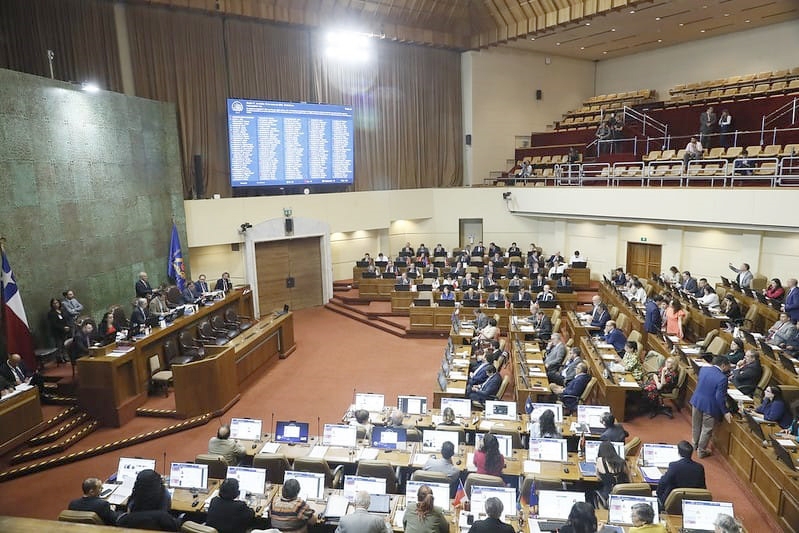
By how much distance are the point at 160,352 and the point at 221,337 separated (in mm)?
1580

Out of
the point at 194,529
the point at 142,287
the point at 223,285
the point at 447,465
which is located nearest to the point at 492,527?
the point at 447,465

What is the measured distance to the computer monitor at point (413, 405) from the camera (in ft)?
25.1

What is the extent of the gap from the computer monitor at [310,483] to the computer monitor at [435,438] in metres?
1.47

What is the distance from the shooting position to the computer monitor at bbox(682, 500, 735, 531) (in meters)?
4.75

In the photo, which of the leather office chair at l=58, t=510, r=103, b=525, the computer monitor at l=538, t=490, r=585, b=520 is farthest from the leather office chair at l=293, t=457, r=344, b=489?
the computer monitor at l=538, t=490, r=585, b=520

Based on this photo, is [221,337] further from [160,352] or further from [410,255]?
[410,255]

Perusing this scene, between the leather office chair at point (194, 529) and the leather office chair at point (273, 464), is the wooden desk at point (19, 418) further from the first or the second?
the leather office chair at point (194, 529)

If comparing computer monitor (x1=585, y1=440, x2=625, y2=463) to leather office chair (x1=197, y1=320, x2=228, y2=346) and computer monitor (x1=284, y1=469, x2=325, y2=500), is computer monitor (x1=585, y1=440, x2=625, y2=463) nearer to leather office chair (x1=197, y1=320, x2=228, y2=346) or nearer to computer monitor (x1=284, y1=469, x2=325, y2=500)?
computer monitor (x1=284, y1=469, x2=325, y2=500)

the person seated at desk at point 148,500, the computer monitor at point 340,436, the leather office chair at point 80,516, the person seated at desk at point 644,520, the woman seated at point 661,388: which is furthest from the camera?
the woman seated at point 661,388

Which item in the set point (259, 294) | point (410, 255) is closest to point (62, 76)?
point (259, 294)

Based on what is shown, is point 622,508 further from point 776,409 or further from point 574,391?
point 574,391

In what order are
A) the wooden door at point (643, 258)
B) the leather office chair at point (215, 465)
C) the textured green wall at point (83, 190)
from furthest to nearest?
the wooden door at point (643, 258), the textured green wall at point (83, 190), the leather office chair at point (215, 465)

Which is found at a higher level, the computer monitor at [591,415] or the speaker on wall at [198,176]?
the speaker on wall at [198,176]

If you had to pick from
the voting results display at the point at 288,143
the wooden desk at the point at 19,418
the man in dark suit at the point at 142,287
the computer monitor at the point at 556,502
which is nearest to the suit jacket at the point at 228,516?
the computer monitor at the point at 556,502
